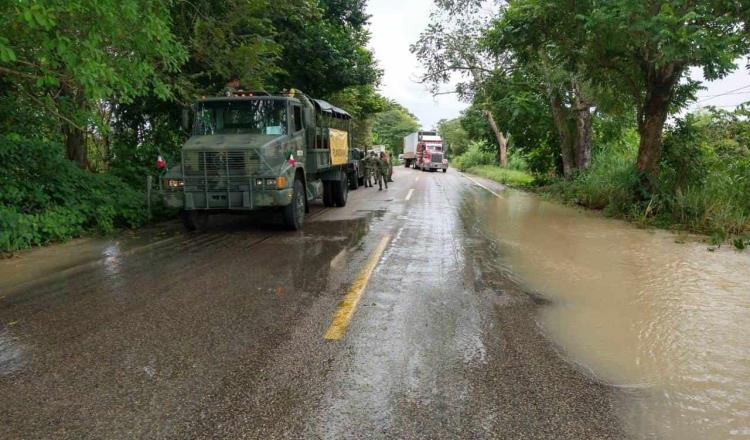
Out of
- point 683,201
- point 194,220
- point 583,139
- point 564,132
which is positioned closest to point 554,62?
point 683,201

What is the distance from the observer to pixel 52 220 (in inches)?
349

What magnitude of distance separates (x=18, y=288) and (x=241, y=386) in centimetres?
398

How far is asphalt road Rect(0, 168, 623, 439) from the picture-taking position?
3.09 m

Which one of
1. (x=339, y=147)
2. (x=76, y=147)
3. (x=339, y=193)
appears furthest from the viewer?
(x=339, y=147)

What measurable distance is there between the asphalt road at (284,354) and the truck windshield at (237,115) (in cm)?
404

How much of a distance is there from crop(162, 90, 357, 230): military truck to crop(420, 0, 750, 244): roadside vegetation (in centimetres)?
582

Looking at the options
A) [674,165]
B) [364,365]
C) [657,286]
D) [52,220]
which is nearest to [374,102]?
[674,165]

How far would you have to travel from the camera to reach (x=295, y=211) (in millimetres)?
10047

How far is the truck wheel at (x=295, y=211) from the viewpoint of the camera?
991cm

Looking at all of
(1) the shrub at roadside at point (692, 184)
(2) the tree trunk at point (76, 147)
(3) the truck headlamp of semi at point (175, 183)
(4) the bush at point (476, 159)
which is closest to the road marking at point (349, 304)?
(3) the truck headlamp of semi at point (175, 183)

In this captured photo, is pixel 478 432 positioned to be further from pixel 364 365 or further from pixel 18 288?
pixel 18 288

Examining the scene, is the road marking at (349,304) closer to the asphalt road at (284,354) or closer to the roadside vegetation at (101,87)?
the asphalt road at (284,354)

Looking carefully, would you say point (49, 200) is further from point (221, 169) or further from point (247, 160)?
point (247, 160)

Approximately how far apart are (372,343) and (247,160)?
19.6 ft
